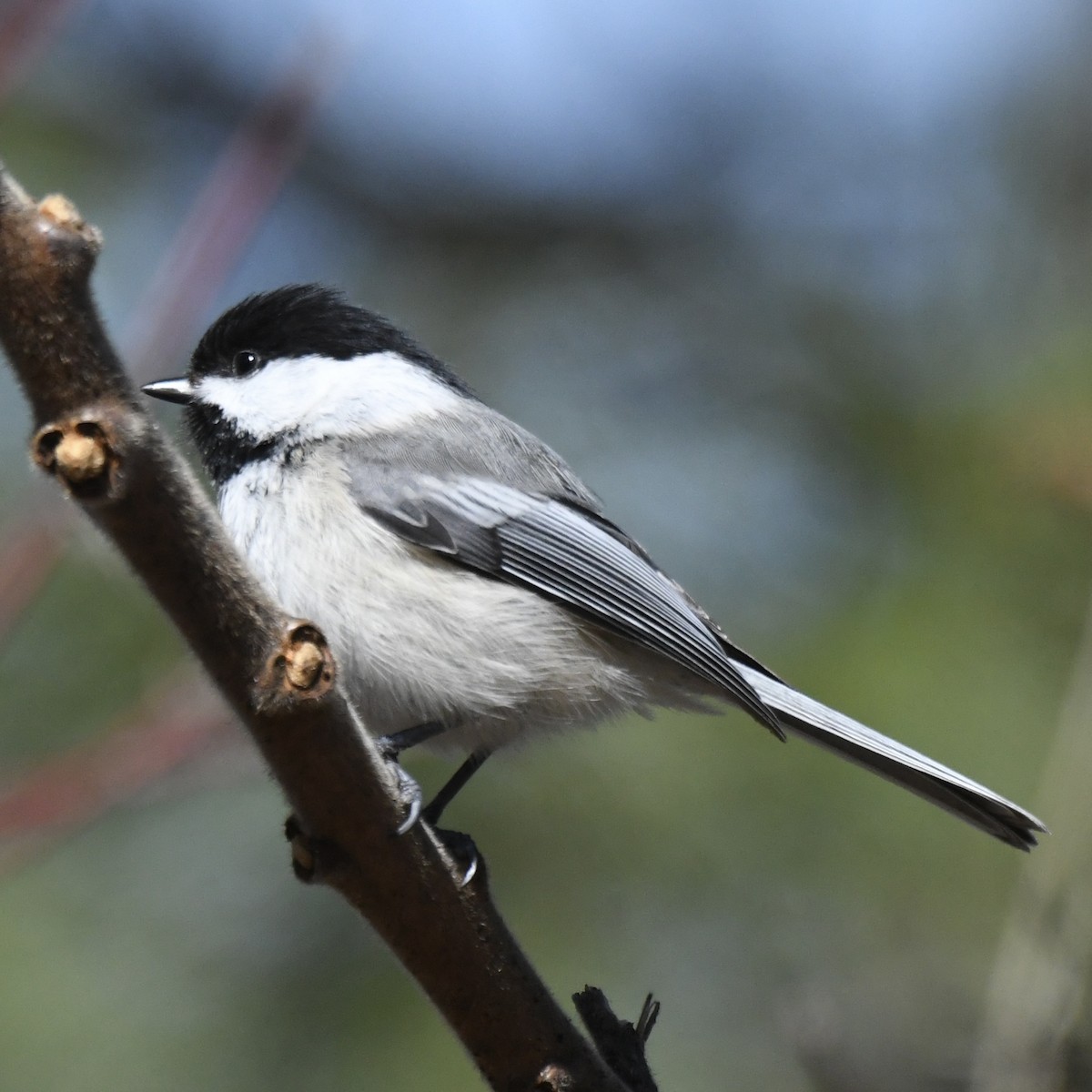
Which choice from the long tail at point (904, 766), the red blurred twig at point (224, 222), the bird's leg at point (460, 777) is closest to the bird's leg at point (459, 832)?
the bird's leg at point (460, 777)

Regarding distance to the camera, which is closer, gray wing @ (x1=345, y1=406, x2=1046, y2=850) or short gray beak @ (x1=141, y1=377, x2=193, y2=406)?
gray wing @ (x1=345, y1=406, x2=1046, y2=850)

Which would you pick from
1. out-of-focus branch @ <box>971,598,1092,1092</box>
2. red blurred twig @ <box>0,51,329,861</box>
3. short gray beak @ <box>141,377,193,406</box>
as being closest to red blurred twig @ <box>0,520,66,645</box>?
red blurred twig @ <box>0,51,329,861</box>

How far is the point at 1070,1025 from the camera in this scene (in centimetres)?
184

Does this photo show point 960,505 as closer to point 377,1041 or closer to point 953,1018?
point 953,1018

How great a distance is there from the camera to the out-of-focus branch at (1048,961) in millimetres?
1823

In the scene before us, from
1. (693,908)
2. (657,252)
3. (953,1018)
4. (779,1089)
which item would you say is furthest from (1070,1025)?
(657,252)

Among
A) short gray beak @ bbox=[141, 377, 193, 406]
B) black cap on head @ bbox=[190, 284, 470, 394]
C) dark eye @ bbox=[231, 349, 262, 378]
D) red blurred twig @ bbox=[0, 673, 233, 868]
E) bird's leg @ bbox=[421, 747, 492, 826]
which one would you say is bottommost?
red blurred twig @ bbox=[0, 673, 233, 868]

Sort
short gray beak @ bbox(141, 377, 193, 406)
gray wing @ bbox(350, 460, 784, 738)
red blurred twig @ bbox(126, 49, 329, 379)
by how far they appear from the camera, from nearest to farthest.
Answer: red blurred twig @ bbox(126, 49, 329, 379) → gray wing @ bbox(350, 460, 784, 738) → short gray beak @ bbox(141, 377, 193, 406)

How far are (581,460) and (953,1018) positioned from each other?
5.16 feet

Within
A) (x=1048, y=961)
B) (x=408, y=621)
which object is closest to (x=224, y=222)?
(x=408, y=621)

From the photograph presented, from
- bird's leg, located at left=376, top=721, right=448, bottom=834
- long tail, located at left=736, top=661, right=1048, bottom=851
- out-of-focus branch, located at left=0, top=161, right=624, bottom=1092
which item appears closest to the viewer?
out-of-focus branch, located at left=0, top=161, right=624, bottom=1092

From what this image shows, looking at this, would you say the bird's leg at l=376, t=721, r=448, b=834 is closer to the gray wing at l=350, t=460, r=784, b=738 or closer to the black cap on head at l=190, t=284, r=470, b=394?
the gray wing at l=350, t=460, r=784, b=738

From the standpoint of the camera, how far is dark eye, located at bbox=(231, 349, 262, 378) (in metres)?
2.04

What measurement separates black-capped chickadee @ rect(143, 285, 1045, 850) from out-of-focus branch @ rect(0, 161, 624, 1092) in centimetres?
38
